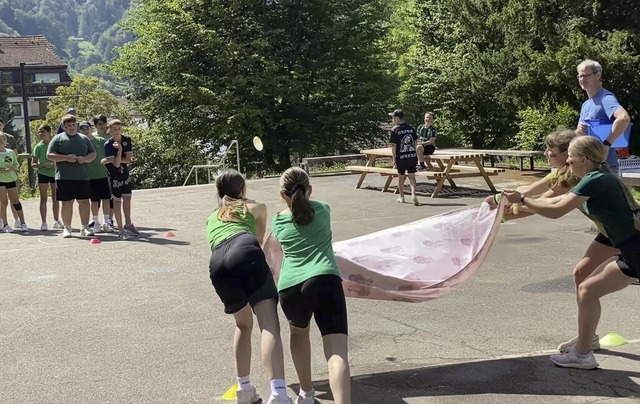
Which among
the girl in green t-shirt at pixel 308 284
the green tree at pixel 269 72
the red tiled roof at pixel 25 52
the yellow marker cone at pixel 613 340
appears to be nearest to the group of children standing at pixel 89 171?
the girl in green t-shirt at pixel 308 284

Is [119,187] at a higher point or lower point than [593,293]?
higher

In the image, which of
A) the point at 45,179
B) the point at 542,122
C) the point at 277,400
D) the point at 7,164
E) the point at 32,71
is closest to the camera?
the point at 277,400

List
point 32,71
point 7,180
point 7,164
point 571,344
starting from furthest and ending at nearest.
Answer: point 32,71 → point 7,180 → point 7,164 → point 571,344

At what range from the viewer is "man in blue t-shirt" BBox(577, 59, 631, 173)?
774 centimetres

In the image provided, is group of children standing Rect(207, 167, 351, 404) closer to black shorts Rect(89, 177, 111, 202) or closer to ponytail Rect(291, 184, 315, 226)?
ponytail Rect(291, 184, 315, 226)

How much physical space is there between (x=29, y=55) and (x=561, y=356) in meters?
118

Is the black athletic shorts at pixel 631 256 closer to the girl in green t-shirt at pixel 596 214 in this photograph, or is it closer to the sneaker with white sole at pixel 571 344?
the girl in green t-shirt at pixel 596 214

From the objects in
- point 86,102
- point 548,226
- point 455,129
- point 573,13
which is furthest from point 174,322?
point 86,102

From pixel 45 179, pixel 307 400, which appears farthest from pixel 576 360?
pixel 45 179

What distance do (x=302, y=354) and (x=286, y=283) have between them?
500 mm

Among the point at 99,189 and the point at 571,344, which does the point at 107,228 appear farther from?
the point at 571,344

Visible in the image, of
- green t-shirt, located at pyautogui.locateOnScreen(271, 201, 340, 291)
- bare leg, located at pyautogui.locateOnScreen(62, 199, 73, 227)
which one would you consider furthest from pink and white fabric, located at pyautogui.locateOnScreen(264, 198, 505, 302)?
bare leg, located at pyautogui.locateOnScreen(62, 199, 73, 227)

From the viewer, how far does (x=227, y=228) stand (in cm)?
548

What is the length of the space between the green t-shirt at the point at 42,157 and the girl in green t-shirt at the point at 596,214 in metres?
10.7
